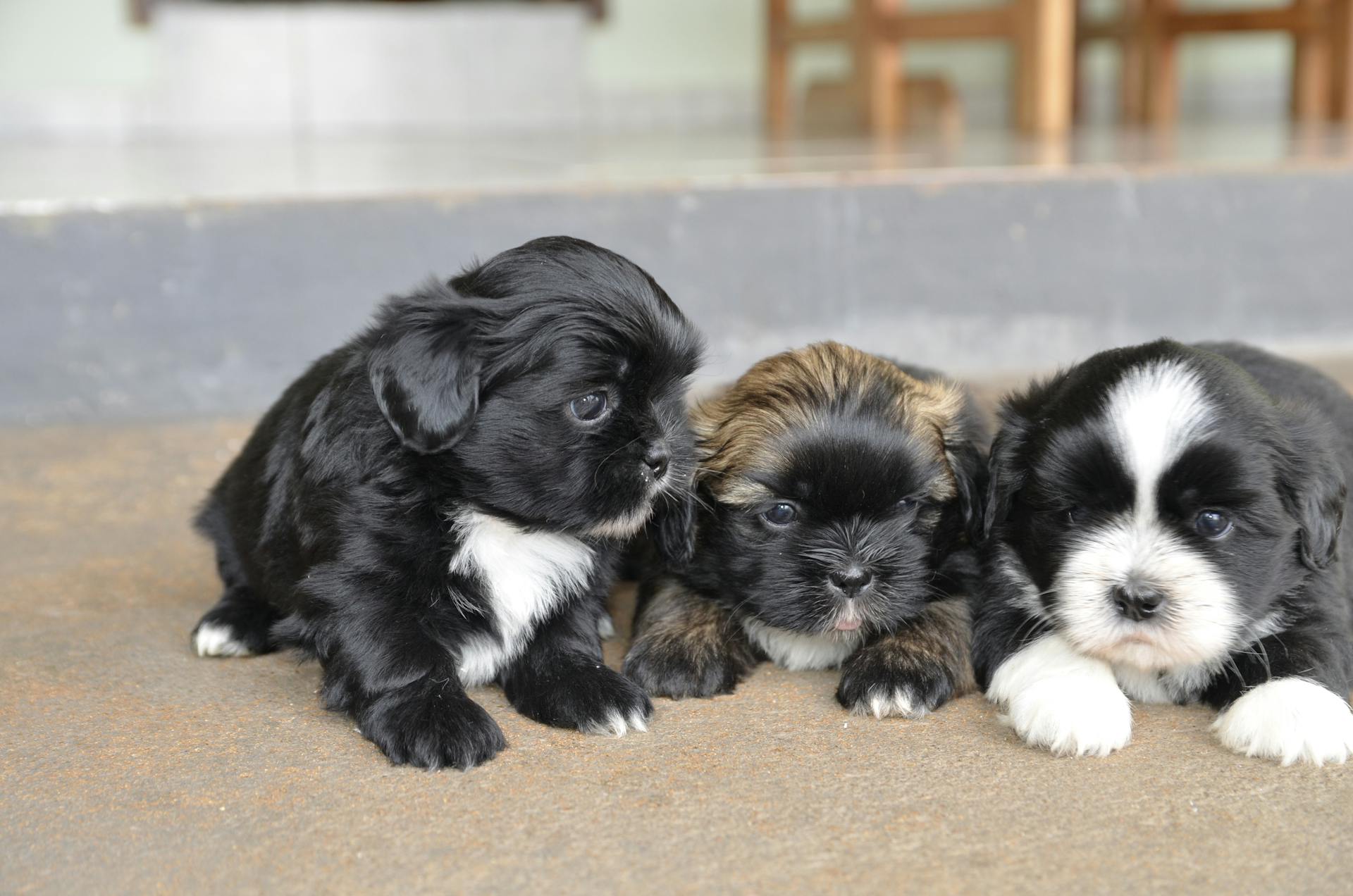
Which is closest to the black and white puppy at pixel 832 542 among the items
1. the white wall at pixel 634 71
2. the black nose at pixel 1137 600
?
the black nose at pixel 1137 600

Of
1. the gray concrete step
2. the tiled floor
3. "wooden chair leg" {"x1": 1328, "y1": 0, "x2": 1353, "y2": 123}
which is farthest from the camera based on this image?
"wooden chair leg" {"x1": 1328, "y1": 0, "x2": 1353, "y2": 123}

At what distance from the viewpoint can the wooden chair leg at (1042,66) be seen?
16.9ft

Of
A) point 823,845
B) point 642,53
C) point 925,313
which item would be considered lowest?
point 823,845

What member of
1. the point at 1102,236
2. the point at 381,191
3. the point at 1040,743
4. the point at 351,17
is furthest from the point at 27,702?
the point at 351,17

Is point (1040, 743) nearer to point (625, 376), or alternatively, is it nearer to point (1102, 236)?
point (625, 376)

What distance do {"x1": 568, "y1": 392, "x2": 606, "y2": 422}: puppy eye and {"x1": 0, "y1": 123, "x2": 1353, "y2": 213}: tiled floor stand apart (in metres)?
1.97

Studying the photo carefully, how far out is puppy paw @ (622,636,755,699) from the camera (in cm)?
222

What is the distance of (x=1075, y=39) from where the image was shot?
27.0ft

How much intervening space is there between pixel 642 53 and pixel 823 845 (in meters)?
7.43

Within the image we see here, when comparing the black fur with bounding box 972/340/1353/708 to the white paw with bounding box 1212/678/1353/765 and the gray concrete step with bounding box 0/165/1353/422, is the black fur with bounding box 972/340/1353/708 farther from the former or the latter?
the gray concrete step with bounding box 0/165/1353/422

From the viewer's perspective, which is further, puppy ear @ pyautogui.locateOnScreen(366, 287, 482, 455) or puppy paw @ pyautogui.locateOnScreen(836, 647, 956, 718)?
puppy paw @ pyautogui.locateOnScreen(836, 647, 956, 718)

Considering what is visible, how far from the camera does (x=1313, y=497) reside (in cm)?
201

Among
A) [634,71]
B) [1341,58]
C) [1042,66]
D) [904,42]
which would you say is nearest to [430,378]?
[1042,66]

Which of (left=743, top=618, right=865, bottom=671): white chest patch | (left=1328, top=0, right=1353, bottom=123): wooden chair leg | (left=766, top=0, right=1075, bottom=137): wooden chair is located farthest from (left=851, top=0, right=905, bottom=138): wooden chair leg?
(left=743, top=618, right=865, bottom=671): white chest patch
